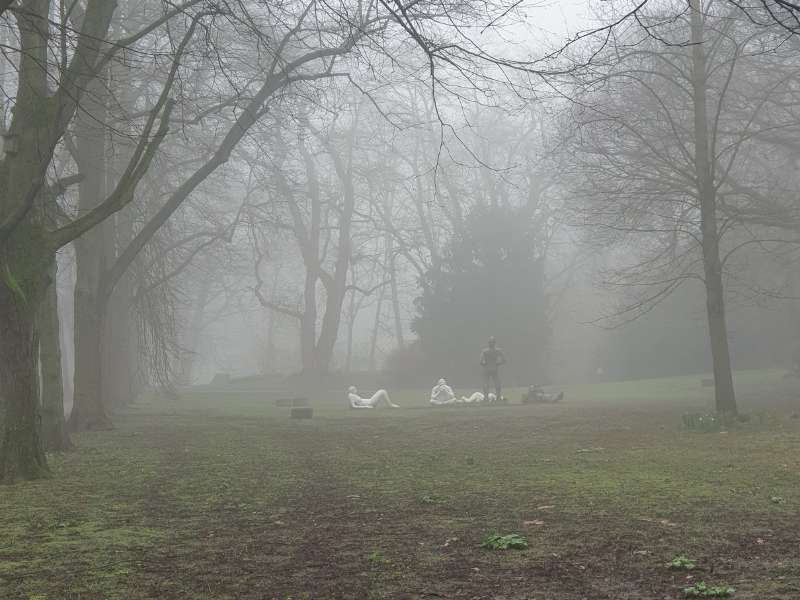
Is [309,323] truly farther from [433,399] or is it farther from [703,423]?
[703,423]

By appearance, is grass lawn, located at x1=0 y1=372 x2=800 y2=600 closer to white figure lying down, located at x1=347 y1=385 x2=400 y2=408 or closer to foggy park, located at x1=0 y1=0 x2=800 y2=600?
foggy park, located at x1=0 y1=0 x2=800 y2=600

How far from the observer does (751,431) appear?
53.0 feet

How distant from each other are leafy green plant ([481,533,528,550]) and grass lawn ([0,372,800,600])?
0.08m

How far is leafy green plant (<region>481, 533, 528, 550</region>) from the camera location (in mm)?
6184

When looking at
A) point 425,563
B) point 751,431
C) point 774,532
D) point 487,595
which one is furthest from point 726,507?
point 751,431

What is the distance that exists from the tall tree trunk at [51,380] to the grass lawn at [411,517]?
0.49 metres

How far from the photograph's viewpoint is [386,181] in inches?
1858

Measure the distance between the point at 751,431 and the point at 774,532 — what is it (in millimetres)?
10116

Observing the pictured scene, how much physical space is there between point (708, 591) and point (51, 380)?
42.0 feet

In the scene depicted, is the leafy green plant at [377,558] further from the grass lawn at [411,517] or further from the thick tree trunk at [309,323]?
the thick tree trunk at [309,323]

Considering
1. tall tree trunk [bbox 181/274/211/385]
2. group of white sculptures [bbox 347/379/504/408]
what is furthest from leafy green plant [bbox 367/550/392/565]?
tall tree trunk [bbox 181/274/211/385]

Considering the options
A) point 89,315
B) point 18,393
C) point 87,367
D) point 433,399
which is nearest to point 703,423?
point 18,393

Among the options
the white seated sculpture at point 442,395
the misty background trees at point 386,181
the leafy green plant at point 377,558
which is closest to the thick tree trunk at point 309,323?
the misty background trees at point 386,181

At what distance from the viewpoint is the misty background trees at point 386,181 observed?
11438 mm
